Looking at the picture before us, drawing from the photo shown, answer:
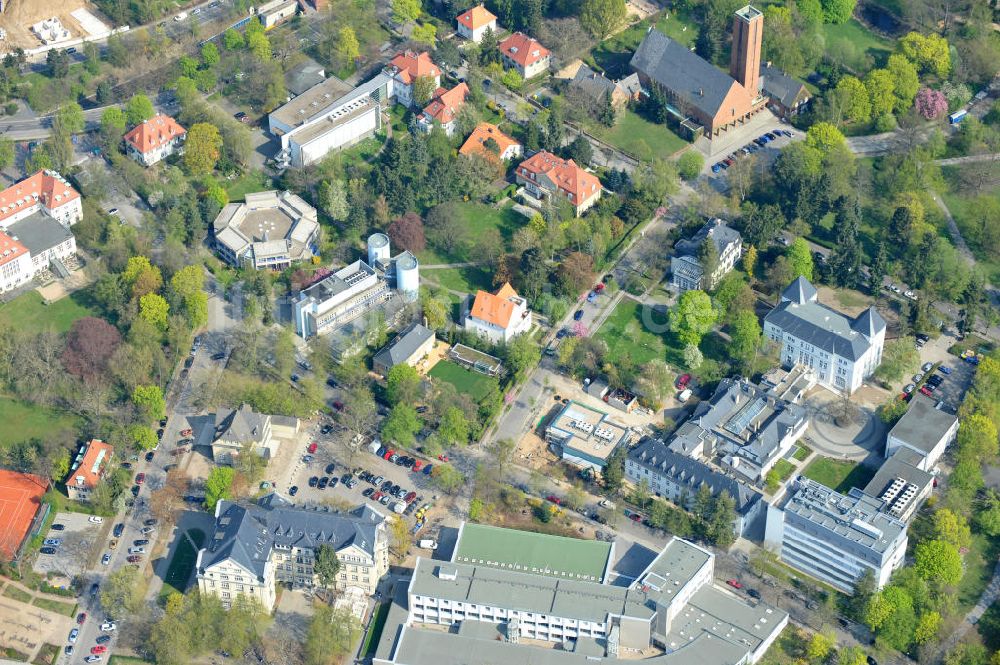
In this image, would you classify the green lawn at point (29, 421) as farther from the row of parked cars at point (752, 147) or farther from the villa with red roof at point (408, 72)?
the row of parked cars at point (752, 147)

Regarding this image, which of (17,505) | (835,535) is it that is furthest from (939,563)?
(17,505)

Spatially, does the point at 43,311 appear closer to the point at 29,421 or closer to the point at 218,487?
the point at 29,421

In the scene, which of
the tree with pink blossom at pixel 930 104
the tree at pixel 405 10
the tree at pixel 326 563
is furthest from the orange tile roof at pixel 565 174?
the tree at pixel 326 563

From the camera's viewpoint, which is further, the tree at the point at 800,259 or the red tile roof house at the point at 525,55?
the red tile roof house at the point at 525,55

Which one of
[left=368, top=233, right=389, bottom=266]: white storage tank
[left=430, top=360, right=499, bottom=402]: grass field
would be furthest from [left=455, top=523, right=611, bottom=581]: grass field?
[left=368, top=233, right=389, bottom=266]: white storage tank

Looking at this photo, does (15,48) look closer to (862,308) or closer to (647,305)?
Result: (647,305)

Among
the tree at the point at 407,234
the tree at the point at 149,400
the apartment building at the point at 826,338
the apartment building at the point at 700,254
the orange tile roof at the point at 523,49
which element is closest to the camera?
the tree at the point at 149,400

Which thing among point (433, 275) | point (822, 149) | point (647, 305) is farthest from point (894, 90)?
point (433, 275)

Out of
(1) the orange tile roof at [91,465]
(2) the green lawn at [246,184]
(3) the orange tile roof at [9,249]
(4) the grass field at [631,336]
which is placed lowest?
(2) the green lawn at [246,184]
